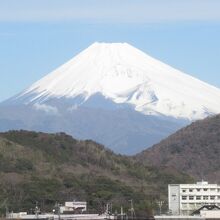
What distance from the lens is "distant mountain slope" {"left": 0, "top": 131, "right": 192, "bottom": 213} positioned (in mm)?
130500

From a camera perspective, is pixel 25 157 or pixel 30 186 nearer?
pixel 30 186

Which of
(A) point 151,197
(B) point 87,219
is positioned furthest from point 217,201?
(B) point 87,219

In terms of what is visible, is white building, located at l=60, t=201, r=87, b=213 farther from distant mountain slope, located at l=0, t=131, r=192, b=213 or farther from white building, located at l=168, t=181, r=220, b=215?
white building, located at l=168, t=181, r=220, b=215

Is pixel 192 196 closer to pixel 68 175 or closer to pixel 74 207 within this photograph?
pixel 68 175

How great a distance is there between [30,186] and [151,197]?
14.7 meters

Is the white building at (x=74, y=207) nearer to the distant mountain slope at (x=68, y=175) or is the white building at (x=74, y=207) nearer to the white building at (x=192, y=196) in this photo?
the distant mountain slope at (x=68, y=175)

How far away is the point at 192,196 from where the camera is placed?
444ft

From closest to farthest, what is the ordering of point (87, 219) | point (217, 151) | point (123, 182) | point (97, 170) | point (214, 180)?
point (87, 219) → point (123, 182) → point (97, 170) → point (214, 180) → point (217, 151)

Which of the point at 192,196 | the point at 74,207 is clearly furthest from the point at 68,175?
the point at 74,207

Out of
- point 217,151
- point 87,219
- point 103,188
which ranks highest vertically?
point 217,151

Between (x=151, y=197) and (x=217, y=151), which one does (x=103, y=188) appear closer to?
(x=151, y=197)

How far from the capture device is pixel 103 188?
138750 mm

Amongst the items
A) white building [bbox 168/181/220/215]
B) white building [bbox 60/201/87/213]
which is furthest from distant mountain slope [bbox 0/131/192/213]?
white building [bbox 60/201/87/213]

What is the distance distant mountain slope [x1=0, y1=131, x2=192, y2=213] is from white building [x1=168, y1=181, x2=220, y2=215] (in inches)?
106
